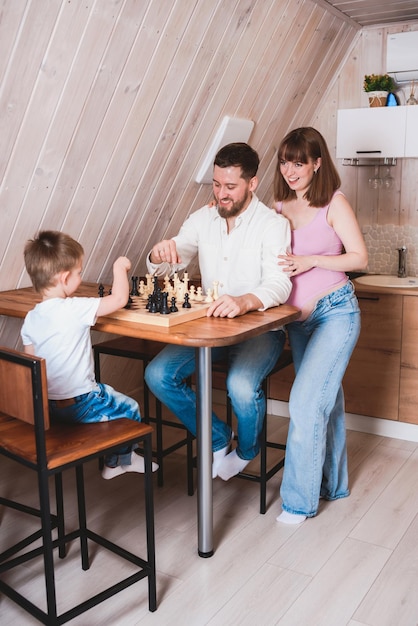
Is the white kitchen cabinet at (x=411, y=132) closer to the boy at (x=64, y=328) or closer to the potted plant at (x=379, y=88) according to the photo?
the potted plant at (x=379, y=88)

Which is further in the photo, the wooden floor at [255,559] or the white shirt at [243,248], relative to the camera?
the white shirt at [243,248]

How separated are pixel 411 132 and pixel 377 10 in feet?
2.11

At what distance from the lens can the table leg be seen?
2.12 m

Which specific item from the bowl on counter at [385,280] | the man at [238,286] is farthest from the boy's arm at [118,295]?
the bowl on counter at [385,280]

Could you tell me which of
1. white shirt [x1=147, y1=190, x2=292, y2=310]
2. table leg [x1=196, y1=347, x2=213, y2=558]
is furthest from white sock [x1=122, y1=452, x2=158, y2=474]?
white shirt [x1=147, y1=190, x2=292, y2=310]

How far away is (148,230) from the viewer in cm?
330

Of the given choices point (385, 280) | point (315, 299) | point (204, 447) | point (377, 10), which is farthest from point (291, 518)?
point (377, 10)

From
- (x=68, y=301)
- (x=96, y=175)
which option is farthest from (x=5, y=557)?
(x=96, y=175)

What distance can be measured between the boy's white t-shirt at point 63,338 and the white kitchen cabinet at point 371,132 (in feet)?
7.01

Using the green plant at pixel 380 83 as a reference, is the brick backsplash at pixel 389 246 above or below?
below

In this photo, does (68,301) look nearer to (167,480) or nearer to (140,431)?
(140,431)

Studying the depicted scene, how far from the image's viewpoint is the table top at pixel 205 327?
2004 mm

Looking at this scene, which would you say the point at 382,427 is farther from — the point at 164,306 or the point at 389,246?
the point at 164,306

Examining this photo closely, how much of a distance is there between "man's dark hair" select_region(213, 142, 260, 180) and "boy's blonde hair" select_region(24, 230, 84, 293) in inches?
29.7
